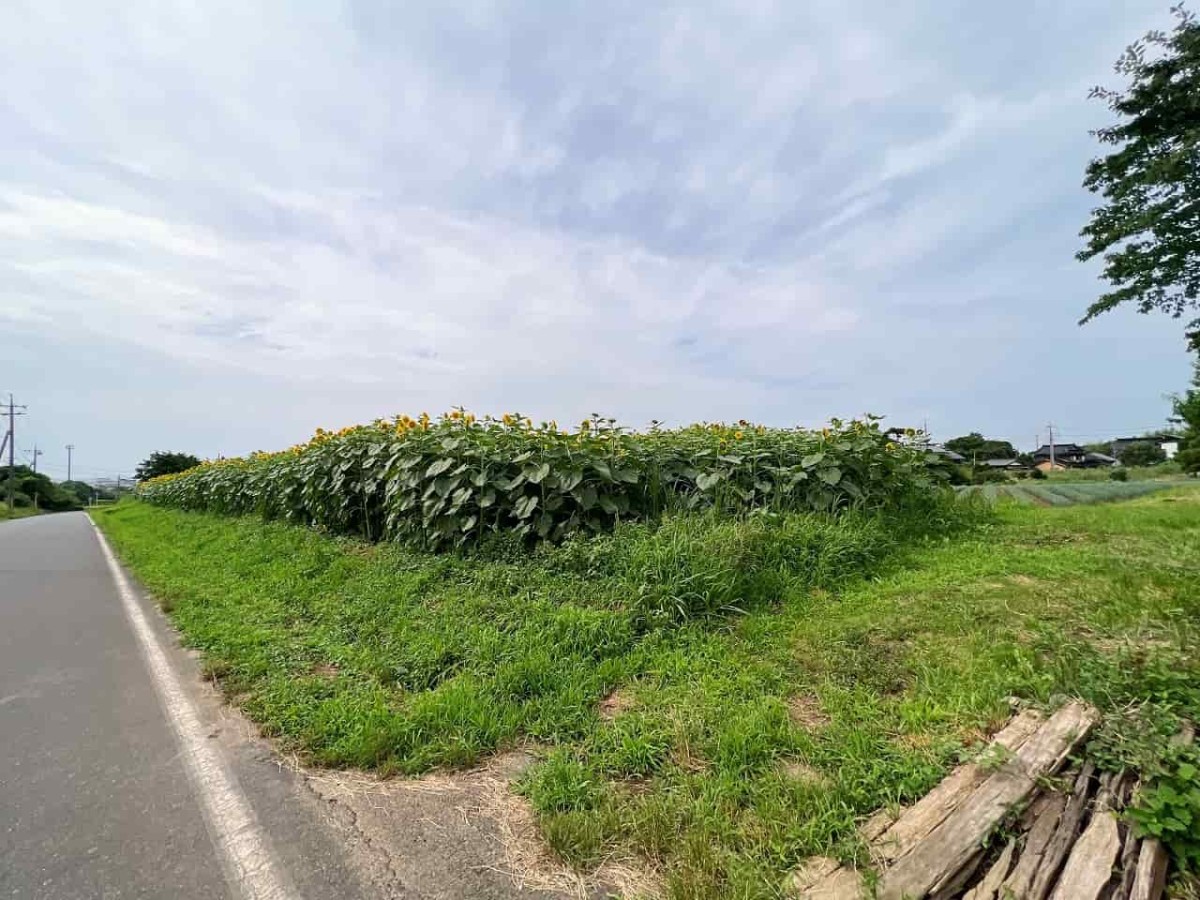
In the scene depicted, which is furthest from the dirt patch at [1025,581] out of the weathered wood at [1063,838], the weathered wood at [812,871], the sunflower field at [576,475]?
the weathered wood at [812,871]

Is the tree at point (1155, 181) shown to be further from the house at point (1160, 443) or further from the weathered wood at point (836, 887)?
the house at point (1160, 443)

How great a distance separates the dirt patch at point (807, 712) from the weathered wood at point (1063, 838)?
81 centimetres

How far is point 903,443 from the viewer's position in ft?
20.6

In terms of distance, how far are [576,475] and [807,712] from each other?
8.82ft

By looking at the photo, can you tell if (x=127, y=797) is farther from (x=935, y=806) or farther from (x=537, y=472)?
(x=537, y=472)

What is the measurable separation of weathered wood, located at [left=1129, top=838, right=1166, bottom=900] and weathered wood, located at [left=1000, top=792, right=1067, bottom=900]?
168 millimetres

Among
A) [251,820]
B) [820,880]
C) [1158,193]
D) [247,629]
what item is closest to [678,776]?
[820,880]

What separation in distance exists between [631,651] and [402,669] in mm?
1196

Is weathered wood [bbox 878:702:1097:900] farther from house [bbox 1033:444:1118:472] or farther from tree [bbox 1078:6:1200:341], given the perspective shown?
house [bbox 1033:444:1118:472]

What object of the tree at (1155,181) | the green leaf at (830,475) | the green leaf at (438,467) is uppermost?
the tree at (1155,181)

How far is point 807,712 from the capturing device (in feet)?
7.77

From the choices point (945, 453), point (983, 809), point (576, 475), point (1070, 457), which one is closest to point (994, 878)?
point (983, 809)

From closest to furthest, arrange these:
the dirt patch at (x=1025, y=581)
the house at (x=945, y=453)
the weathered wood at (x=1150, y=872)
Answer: the weathered wood at (x=1150, y=872)
the dirt patch at (x=1025, y=581)
the house at (x=945, y=453)

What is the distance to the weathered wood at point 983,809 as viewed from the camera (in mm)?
1387
